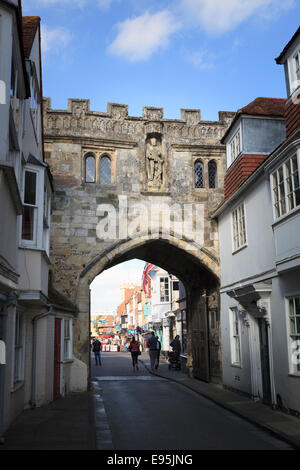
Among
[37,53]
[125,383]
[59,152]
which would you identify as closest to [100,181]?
[59,152]

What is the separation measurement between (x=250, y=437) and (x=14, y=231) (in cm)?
554

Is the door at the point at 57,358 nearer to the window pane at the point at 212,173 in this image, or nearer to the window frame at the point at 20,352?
the window frame at the point at 20,352

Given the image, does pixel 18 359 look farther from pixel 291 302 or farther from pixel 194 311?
pixel 194 311

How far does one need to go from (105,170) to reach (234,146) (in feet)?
15.3

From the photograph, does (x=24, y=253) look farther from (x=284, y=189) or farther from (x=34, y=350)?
(x=284, y=189)

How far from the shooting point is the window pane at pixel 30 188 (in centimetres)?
1049

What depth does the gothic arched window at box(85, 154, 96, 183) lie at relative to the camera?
16.4 meters

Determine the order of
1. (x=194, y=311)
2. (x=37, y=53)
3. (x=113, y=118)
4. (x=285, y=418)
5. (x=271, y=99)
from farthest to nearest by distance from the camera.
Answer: (x=194, y=311), (x=113, y=118), (x=271, y=99), (x=37, y=53), (x=285, y=418)

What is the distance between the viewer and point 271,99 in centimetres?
1559

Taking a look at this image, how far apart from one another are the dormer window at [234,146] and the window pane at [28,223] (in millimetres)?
6964

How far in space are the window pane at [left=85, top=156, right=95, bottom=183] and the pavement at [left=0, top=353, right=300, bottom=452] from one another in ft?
23.8

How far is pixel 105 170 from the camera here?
16719mm

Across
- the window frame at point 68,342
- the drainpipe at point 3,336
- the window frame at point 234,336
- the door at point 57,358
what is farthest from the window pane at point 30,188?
the window frame at point 234,336

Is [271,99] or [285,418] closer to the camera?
[285,418]
